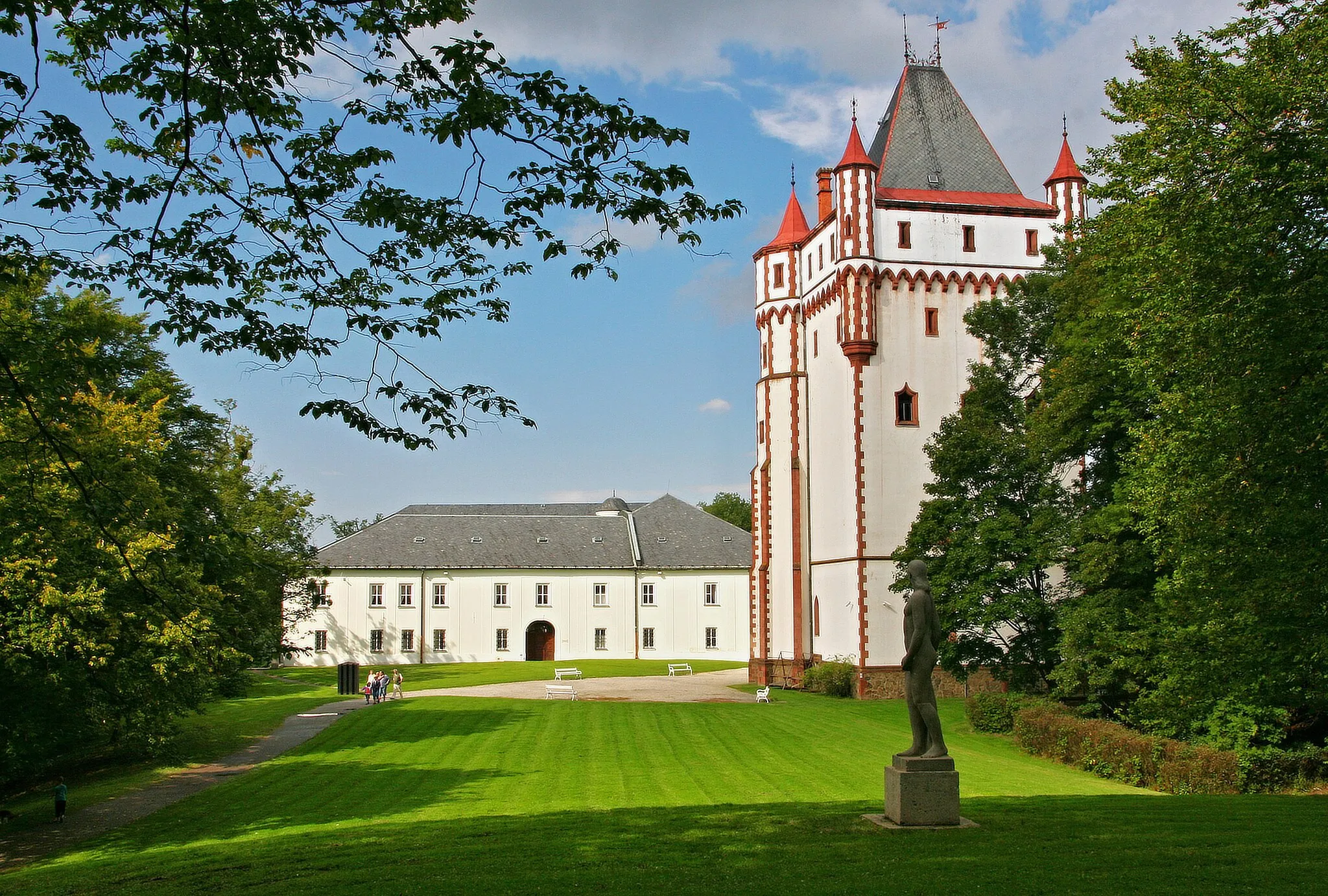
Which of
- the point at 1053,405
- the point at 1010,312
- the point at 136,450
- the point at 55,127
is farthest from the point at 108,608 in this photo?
the point at 1010,312

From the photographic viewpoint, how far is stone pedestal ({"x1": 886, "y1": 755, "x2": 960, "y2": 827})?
12711mm

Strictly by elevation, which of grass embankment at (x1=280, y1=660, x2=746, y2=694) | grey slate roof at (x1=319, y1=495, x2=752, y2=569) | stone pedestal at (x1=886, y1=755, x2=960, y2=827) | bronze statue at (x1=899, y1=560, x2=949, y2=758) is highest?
grey slate roof at (x1=319, y1=495, x2=752, y2=569)

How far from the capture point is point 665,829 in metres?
13.8

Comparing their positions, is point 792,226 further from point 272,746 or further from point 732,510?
point 732,510

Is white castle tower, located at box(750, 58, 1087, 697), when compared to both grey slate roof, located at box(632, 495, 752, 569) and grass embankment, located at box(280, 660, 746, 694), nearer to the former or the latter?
grass embankment, located at box(280, 660, 746, 694)

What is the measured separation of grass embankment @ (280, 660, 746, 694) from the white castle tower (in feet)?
41.6

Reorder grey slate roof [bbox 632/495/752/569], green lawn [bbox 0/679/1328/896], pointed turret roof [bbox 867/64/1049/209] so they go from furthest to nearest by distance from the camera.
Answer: grey slate roof [bbox 632/495/752/569] → pointed turret roof [bbox 867/64/1049/209] → green lawn [bbox 0/679/1328/896]

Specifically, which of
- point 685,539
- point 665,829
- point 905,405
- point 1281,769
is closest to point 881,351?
point 905,405

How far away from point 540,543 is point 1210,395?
56.5m

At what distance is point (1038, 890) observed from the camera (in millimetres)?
9672

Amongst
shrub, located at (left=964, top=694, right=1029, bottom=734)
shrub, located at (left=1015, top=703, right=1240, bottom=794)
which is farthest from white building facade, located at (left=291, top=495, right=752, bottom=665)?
shrub, located at (left=1015, top=703, right=1240, bottom=794)

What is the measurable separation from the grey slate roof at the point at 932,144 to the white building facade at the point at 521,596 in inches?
1253

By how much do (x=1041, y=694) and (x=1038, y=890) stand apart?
22903 mm

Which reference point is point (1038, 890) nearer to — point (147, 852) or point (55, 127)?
point (55, 127)
